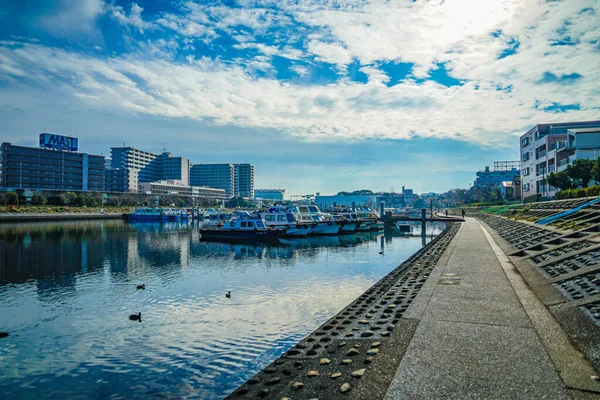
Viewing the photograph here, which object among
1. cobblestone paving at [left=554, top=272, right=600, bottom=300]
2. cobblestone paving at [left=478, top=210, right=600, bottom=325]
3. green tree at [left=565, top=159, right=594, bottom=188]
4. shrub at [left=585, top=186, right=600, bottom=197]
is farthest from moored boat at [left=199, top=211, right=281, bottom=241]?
cobblestone paving at [left=554, top=272, right=600, bottom=300]

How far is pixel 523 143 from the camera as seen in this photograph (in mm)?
78562

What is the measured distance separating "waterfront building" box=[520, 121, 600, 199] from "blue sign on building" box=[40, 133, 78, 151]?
12817 cm

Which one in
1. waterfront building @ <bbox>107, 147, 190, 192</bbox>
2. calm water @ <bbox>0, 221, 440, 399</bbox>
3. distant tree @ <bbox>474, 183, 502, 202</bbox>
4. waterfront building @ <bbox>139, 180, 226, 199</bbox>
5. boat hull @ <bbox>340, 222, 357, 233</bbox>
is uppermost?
waterfront building @ <bbox>107, 147, 190, 192</bbox>

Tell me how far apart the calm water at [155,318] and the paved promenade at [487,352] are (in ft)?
14.0

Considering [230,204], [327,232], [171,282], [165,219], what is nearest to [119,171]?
[230,204]

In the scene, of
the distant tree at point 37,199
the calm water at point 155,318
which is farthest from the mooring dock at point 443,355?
the distant tree at point 37,199

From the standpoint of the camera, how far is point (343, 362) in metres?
7.81

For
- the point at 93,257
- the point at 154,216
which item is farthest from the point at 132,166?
the point at 93,257

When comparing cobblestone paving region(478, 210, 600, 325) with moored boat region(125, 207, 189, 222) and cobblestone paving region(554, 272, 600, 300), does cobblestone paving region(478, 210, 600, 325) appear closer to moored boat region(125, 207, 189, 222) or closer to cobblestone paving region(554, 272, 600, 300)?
cobblestone paving region(554, 272, 600, 300)

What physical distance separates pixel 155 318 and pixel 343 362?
9392 millimetres

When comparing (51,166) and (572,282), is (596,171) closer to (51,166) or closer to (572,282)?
(572,282)

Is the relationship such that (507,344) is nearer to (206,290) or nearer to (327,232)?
(206,290)

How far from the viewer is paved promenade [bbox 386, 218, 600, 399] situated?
19.5 feet

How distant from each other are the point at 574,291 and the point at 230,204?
189 metres
